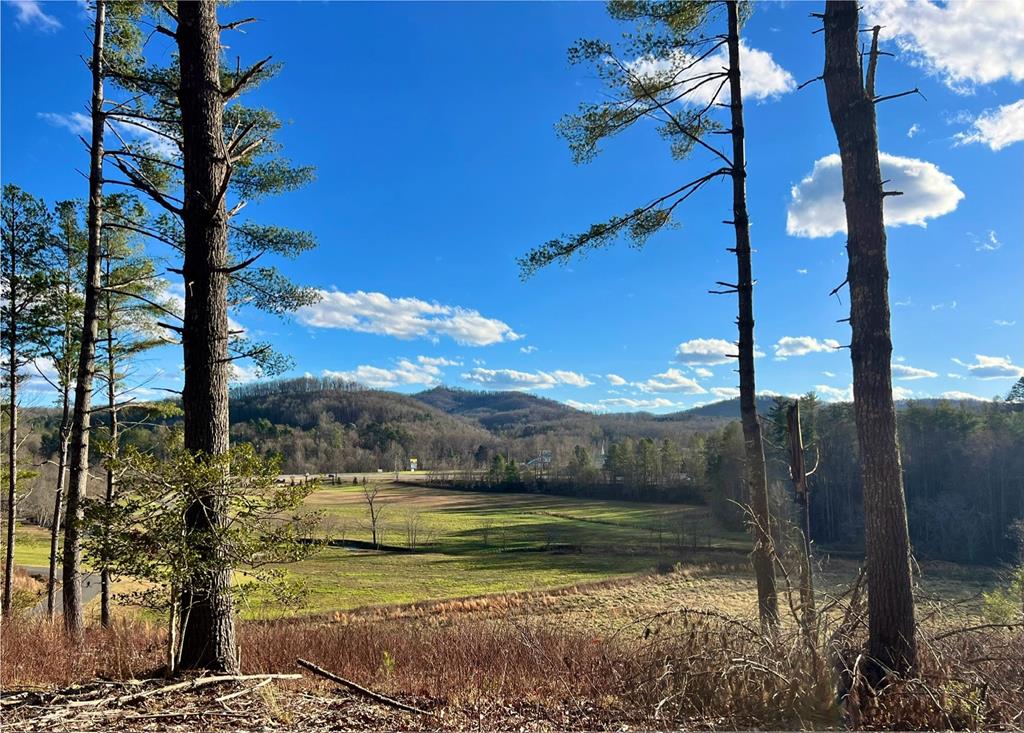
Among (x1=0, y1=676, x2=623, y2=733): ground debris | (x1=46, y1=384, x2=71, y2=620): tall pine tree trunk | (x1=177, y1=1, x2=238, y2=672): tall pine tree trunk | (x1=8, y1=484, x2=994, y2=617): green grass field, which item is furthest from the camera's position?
(x1=8, y1=484, x2=994, y2=617): green grass field

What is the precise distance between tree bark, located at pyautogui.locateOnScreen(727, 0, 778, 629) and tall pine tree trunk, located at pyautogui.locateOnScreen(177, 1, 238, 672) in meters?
5.01

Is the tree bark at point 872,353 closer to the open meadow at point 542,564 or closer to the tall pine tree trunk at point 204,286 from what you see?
the open meadow at point 542,564

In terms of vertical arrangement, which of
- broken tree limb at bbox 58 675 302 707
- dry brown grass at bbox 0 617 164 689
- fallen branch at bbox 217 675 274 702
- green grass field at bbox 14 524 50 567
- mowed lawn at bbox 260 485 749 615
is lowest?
mowed lawn at bbox 260 485 749 615

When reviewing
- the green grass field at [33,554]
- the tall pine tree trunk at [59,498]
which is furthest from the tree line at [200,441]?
the green grass field at [33,554]

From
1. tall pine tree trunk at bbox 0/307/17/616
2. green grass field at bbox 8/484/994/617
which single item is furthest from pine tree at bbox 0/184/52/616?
green grass field at bbox 8/484/994/617

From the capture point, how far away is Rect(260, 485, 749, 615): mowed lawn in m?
27.4

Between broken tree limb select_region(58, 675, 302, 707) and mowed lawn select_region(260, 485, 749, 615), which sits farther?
mowed lawn select_region(260, 485, 749, 615)

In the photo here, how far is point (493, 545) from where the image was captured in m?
41.2

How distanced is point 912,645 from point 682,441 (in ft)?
279

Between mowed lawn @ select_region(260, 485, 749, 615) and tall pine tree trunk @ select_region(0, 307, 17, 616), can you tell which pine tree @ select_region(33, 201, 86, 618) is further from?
mowed lawn @ select_region(260, 485, 749, 615)

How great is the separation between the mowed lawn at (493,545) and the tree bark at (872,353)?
1421cm

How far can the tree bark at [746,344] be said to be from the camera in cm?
590

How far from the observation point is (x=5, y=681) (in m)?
4.05

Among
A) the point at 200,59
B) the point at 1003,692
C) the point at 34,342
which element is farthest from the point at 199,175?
the point at 34,342
